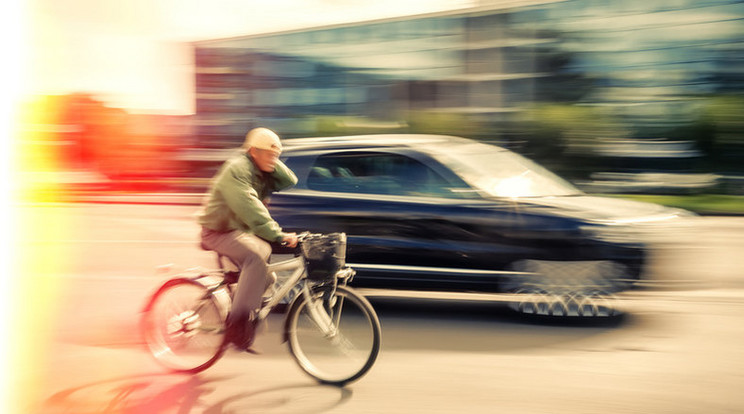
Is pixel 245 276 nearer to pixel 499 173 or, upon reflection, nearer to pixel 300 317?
pixel 300 317

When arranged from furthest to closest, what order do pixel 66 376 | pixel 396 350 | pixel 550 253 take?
1. pixel 550 253
2. pixel 396 350
3. pixel 66 376

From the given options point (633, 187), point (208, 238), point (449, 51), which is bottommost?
point (633, 187)

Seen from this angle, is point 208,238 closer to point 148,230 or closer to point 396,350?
point 396,350

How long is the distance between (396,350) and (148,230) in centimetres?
1040

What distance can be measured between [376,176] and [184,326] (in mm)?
2411

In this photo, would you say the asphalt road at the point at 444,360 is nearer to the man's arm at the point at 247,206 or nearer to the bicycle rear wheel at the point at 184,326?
the bicycle rear wheel at the point at 184,326

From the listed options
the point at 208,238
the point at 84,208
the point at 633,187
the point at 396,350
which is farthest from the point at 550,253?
the point at 633,187

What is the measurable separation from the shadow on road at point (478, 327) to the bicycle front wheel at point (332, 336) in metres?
0.94

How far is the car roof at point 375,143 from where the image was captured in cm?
675

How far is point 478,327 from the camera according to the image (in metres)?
6.12

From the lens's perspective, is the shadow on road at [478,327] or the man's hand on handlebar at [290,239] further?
the shadow on road at [478,327]

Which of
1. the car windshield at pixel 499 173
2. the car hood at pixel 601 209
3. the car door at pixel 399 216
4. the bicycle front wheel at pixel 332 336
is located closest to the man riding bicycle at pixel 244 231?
the bicycle front wheel at pixel 332 336

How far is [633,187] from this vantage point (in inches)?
1251

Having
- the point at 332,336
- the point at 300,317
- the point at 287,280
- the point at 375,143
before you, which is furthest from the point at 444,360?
the point at 375,143
